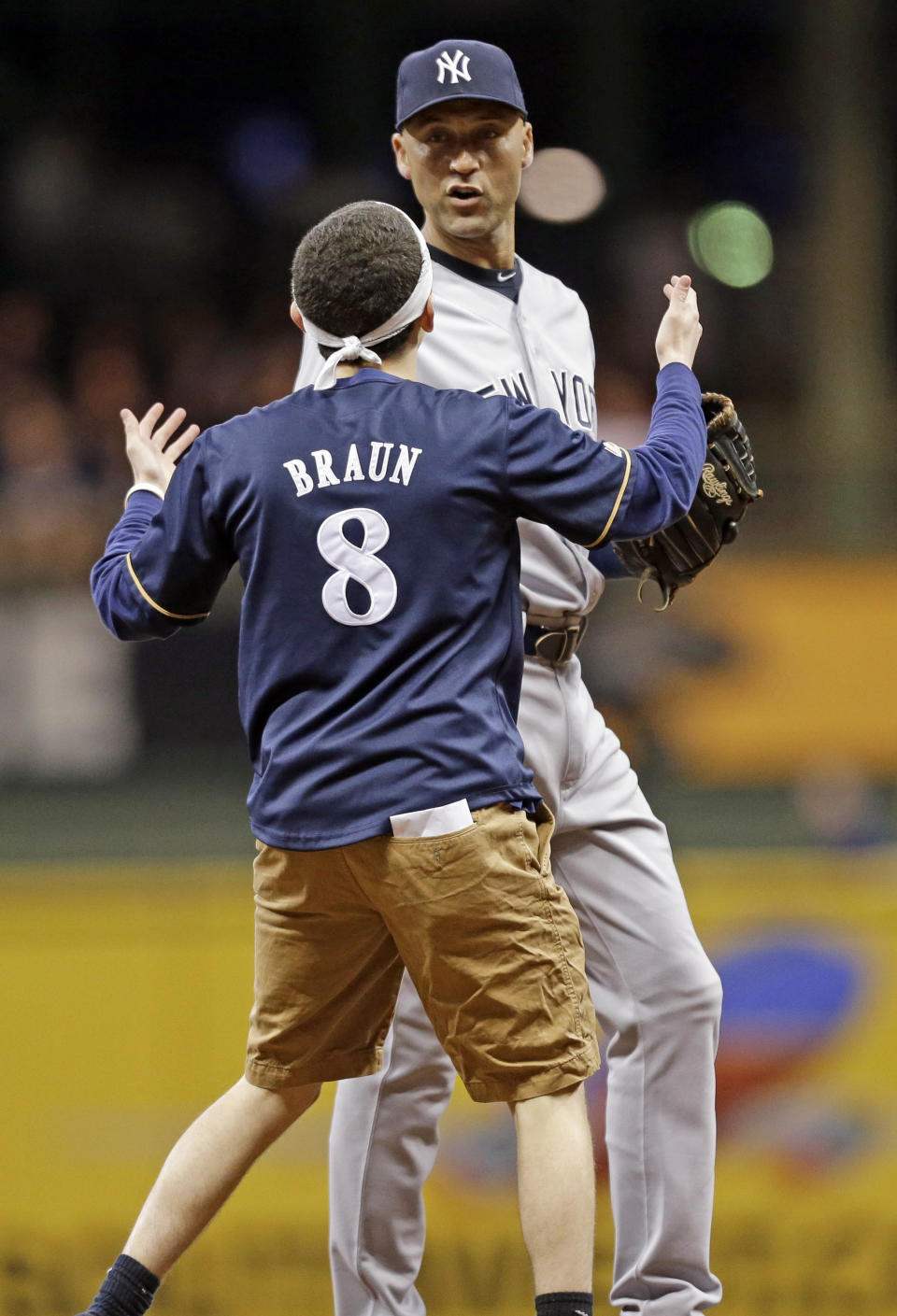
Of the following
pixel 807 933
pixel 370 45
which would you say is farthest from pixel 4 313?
pixel 807 933

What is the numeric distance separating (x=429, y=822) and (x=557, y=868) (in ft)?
2.58

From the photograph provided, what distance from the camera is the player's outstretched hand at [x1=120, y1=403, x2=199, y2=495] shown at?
141 inches

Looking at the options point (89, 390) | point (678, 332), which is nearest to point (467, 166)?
point (678, 332)

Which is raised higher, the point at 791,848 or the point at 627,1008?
the point at 627,1008

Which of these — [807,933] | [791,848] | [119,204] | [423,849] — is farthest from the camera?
[119,204]

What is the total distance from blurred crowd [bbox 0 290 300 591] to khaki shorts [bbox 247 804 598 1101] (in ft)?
21.6

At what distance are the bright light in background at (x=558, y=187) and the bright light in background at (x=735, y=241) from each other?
24.0ft

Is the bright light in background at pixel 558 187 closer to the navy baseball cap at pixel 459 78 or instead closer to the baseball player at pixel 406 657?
the navy baseball cap at pixel 459 78

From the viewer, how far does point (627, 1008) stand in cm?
371

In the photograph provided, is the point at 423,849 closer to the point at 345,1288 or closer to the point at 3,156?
the point at 345,1288

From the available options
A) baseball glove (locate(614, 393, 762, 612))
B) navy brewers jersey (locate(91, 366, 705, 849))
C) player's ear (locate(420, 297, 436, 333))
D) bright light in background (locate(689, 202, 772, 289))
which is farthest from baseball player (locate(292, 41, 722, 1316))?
bright light in background (locate(689, 202, 772, 289))

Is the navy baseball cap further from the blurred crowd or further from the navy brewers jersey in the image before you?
the blurred crowd

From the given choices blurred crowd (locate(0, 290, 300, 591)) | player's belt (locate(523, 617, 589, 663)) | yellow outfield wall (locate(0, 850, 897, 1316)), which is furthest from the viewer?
blurred crowd (locate(0, 290, 300, 591))

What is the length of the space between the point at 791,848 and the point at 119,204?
6345 mm
